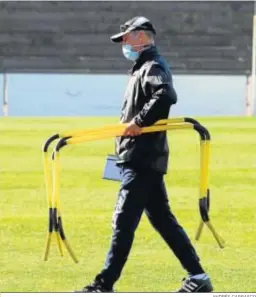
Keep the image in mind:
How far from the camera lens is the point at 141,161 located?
620cm

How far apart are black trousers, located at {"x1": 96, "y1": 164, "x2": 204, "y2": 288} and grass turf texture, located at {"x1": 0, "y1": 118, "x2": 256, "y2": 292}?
0.52m

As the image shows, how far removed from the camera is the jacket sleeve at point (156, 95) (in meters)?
6.07

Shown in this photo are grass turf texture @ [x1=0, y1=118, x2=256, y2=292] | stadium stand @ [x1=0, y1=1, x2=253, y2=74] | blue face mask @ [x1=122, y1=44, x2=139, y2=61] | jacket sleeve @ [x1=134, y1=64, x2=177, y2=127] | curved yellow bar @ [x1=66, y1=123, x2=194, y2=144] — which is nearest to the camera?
jacket sleeve @ [x1=134, y1=64, x2=177, y2=127]

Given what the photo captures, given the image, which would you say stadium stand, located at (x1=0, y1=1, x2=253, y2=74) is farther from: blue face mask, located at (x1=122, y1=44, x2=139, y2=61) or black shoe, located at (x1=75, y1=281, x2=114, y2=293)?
black shoe, located at (x1=75, y1=281, x2=114, y2=293)

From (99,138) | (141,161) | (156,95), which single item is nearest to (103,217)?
(99,138)

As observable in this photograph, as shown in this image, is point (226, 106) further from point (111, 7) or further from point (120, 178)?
point (120, 178)

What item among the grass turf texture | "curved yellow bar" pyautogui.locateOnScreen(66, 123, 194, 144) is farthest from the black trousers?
the grass turf texture

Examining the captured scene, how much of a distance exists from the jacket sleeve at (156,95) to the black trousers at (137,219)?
0.36 m

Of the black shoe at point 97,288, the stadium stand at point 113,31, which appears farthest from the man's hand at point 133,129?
the stadium stand at point 113,31

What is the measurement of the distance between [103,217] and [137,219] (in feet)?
11.3

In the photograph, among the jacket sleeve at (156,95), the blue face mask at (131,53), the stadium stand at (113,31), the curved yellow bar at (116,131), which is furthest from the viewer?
the stadium stand at (113,31)

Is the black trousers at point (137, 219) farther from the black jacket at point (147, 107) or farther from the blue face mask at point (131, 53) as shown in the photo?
the blue face mask at point (131, 53)

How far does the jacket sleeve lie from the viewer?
6074mm

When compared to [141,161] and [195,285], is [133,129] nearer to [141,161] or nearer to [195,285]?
[141,161]
